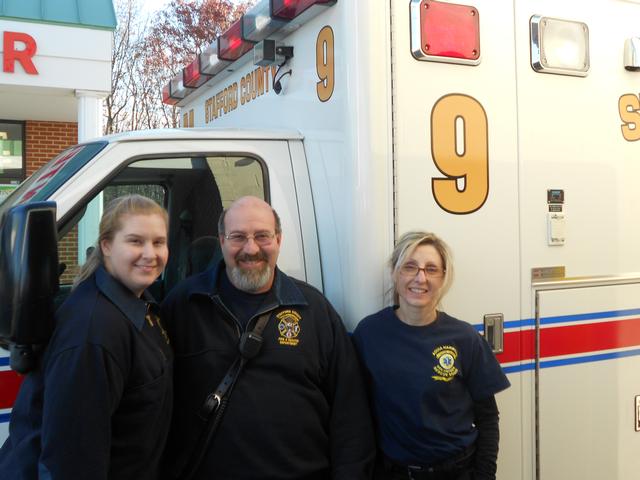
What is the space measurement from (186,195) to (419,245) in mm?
1086

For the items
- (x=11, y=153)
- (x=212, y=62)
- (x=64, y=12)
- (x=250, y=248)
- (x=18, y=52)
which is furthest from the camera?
(x=11, y=153)

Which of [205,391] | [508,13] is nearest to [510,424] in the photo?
[205,391]

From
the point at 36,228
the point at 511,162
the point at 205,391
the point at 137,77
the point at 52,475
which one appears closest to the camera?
the point at 52,475

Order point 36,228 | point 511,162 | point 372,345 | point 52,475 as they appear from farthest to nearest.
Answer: point 511,162, point 372,345, point 36,228, point 52,475

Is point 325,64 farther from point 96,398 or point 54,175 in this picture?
point 96,398

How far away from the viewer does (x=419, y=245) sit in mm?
2326

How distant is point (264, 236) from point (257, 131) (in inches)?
24.9

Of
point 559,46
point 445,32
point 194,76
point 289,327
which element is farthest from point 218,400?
point 194,76

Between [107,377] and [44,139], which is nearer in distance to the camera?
[107,377]

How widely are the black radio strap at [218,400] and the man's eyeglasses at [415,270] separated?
55 centimetres

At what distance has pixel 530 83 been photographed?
8.91 feet

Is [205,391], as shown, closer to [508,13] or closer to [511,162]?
[511,162]

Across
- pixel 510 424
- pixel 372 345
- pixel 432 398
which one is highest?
pixel 372 345

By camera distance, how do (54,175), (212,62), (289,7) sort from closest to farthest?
(54,175) < (289,7) < (212,62)
